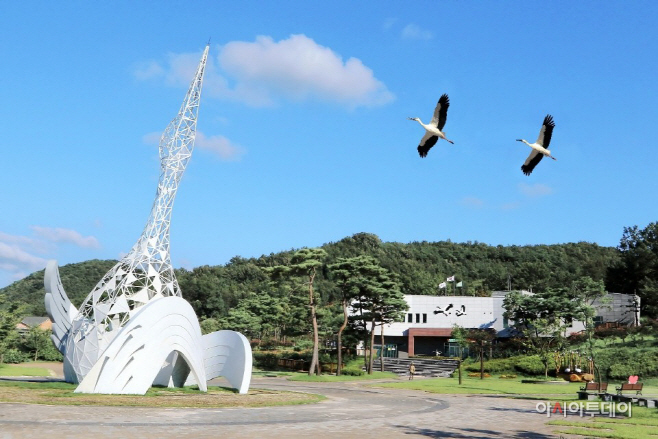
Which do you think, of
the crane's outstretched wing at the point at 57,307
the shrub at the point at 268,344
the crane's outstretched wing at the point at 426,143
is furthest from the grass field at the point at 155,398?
the shrub at the point at 268,344

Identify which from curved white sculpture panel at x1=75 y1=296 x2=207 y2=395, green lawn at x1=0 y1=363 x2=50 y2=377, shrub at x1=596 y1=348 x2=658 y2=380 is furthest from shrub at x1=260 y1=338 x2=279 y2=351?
curved white sculpture panel at x1=75 y1=296 x2=207 y2=395

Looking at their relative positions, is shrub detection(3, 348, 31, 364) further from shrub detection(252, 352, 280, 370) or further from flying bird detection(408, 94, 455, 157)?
flying bird detection(408, 94, 455, 157)

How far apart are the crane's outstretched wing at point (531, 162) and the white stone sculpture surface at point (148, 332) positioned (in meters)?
13.1

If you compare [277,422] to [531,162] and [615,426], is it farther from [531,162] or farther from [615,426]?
[531,162]

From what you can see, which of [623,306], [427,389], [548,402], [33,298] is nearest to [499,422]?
[548,402]

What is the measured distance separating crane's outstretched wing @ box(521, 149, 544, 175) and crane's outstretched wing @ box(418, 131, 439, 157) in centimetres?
208

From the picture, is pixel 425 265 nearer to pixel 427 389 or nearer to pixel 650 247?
pixel 650 247

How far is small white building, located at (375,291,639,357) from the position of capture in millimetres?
59031

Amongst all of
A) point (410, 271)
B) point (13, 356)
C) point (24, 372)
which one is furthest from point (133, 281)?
point (410, 271)

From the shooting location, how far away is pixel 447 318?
61250mm

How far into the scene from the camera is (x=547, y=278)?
79.2 meters

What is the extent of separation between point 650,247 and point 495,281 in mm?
27772

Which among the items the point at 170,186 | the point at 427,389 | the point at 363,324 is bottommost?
the point at 427,389

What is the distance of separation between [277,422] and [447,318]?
160 feet
